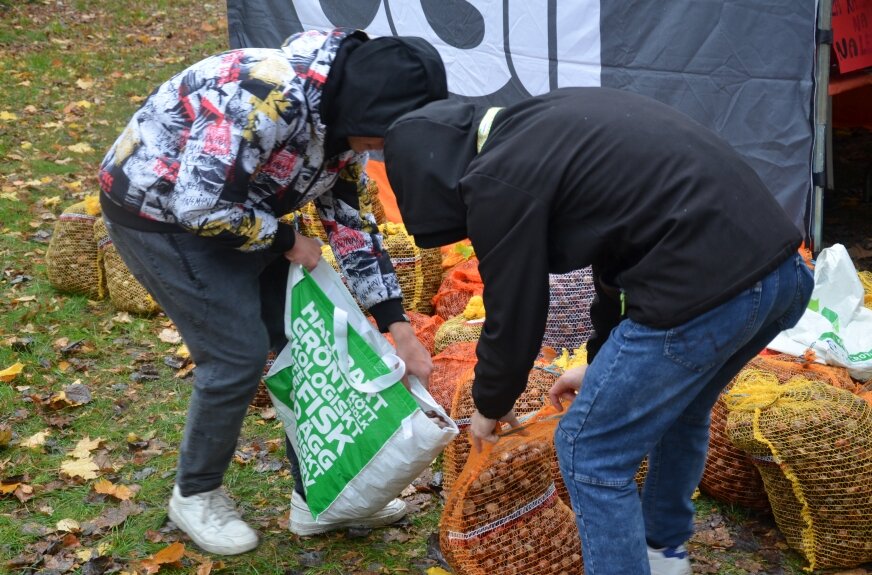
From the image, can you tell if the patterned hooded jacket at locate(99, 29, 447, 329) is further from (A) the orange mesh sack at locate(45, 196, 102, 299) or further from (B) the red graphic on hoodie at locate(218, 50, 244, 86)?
(A) the orange mesh sack at locate(45, 196, 102, 299)

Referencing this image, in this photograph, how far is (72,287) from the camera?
5.08m

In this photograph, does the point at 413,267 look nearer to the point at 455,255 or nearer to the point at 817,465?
the point at 455,255

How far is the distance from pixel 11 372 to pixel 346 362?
7.40 feet

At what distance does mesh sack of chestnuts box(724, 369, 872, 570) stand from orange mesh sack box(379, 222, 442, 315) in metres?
1.96

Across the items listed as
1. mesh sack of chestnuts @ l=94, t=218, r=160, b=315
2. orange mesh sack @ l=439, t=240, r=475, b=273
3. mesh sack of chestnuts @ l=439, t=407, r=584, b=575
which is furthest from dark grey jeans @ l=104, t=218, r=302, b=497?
mesh sack of chestnuts @ l=94, t=218, r=160, b=315

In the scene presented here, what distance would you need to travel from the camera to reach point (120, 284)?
4.87 meters

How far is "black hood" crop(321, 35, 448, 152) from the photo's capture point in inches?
86.3

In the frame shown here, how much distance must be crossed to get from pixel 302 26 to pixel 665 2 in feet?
9.18

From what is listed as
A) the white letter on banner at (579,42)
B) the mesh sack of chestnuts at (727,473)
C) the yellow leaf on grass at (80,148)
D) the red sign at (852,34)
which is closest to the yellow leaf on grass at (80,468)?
the mesh sack of chestnuts at (727,473)

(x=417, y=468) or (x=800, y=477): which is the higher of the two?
(x=417, y=468)

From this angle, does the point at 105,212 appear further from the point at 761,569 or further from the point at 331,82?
the point at 761,569

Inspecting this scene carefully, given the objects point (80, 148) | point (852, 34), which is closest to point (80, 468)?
point (852, 34)

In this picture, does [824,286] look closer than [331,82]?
No

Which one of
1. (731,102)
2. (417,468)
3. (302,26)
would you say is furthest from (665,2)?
(417,468)
